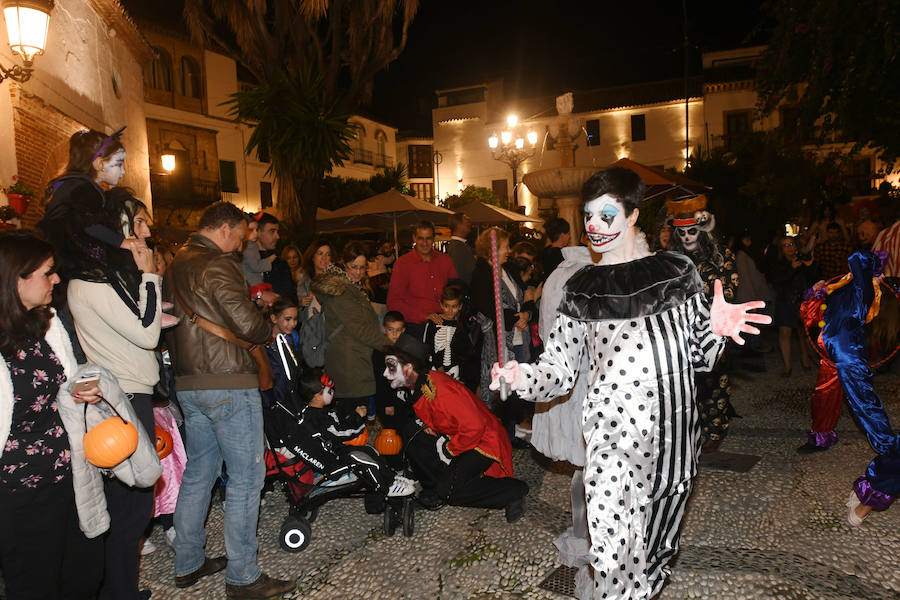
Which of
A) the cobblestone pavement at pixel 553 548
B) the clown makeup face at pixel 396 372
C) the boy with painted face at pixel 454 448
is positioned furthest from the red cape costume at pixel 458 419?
the cobblestone pavement at pixel 553 548

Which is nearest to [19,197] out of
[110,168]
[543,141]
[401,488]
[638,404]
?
[110,168]

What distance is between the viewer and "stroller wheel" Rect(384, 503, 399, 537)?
438 centimetres

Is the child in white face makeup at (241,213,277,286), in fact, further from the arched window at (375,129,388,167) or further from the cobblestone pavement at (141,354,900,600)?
the arched window at (375,129,388,167)

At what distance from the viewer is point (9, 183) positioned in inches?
323

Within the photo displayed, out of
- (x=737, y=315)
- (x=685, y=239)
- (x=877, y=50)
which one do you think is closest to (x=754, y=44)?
(x=877, y=50)

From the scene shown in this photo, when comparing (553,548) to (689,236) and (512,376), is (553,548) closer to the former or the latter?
(512,376)

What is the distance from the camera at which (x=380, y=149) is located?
46.6 meters

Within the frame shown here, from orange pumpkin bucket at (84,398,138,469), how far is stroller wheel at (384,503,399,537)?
208cm

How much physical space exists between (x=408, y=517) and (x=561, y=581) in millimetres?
1156

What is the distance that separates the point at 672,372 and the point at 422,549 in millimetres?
2225

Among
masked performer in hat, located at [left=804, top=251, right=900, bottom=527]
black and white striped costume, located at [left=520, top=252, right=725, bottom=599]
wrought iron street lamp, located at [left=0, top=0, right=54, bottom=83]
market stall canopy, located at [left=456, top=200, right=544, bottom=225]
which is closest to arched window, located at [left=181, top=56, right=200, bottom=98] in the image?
market stall canopy, located at [left=456, top=200, right=544, bottom=225]

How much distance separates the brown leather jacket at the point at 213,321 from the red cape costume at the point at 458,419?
1.39 m

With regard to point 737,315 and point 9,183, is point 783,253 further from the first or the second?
point 9,183

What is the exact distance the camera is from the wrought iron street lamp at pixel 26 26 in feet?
20.4
